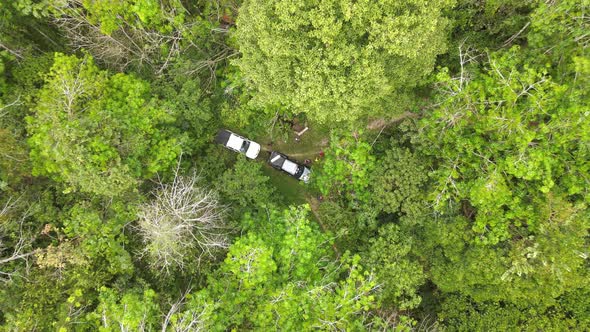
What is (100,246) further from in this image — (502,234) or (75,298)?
(502,234)

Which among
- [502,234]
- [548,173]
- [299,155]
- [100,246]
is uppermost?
[548,173]

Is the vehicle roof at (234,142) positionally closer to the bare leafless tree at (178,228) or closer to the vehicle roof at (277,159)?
the vehicle roof at (277,159)

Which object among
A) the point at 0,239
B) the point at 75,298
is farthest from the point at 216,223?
the point at 0,239

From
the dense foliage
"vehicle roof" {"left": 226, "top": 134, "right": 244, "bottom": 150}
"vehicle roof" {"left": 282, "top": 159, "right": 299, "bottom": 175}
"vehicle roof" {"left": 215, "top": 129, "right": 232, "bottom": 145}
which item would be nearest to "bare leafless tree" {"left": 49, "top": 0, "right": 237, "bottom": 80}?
the dense foliage

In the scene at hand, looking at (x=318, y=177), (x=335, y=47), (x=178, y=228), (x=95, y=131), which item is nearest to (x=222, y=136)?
(x=318, y=177)

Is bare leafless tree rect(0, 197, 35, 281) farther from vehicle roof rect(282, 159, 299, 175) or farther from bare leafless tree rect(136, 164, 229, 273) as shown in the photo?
vehicle roof rect(282, 159, 299, 175)

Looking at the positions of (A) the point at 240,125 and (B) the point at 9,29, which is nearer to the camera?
(B) the point at 9,29
